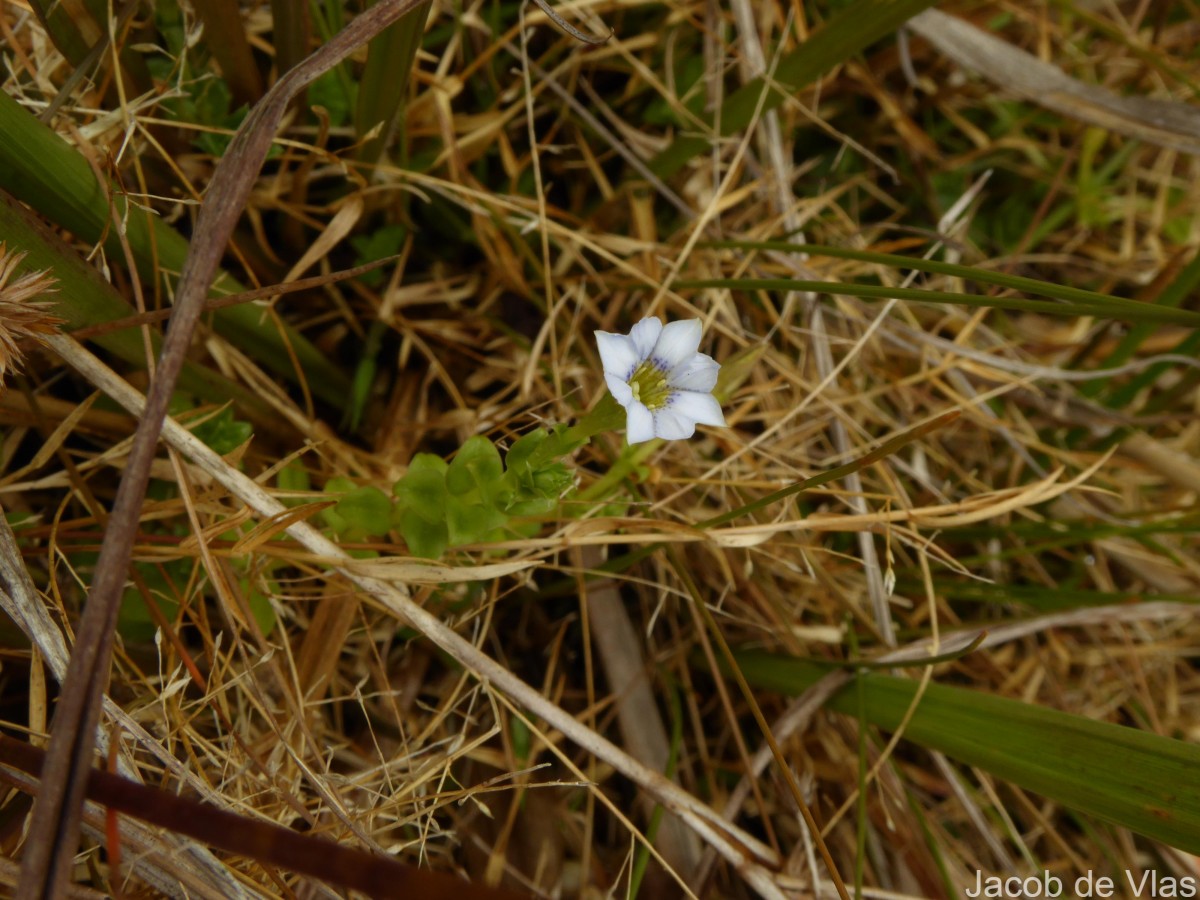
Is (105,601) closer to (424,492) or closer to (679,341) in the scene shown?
(424,492)

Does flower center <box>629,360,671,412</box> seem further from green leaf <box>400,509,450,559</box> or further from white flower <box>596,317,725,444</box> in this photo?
green leaf <box>400,509,450,559</box>

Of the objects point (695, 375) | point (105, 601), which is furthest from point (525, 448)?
point (105, 601)

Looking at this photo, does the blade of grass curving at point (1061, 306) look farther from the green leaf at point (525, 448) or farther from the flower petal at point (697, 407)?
the green leaf at point (525, 448)

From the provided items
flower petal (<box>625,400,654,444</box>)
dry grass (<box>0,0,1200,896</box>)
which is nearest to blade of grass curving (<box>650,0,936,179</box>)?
dry grass (<box>0,0,1200,896</box>)

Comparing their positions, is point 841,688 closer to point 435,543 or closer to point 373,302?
point 435,543

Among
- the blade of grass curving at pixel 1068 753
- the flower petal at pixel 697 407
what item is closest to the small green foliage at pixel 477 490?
the flower petal at pixel 697 407

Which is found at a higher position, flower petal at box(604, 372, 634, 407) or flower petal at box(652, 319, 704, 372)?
flower petal at box(604, 372, 634, 407)
